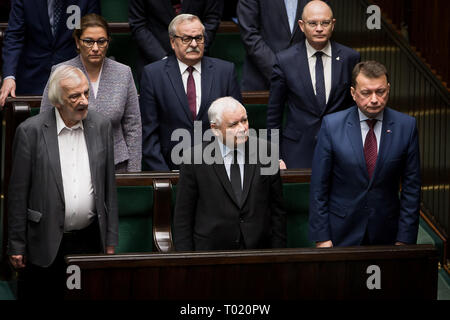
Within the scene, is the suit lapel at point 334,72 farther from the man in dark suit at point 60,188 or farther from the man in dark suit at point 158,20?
the man in dark suit at point 60,188

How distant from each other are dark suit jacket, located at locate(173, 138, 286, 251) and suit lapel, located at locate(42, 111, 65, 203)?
0.32 metres

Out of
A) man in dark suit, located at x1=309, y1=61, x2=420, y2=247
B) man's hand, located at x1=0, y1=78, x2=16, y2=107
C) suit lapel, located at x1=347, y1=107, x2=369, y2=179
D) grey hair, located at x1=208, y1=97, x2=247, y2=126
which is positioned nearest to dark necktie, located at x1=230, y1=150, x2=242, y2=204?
grey hair, located at x1=208, y1=97, x2=247, y2=126

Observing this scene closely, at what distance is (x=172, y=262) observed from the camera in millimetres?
2168

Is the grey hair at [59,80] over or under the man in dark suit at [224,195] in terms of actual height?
over

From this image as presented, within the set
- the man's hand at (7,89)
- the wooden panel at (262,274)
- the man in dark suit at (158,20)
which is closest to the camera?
the wooden panel at (262,274)

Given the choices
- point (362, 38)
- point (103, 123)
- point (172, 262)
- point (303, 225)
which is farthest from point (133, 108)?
point (362, 38)

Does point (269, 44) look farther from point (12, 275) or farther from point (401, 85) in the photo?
point (12, 275)

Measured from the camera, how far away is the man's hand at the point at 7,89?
132 inches

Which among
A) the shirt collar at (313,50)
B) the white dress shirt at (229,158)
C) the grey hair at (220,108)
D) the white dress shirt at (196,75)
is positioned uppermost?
the shirt collar at (313,50)

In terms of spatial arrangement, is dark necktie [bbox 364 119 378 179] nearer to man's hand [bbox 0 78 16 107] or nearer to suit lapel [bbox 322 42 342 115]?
suit lapel [bbox 322 42 342 115]

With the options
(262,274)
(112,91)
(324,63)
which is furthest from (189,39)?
(262,274)

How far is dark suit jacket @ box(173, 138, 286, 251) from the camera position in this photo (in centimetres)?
252

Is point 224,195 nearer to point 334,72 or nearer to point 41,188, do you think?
point 41,188

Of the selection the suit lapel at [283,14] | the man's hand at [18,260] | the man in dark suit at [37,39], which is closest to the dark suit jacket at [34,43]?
the man in dark suit at [37,39]
